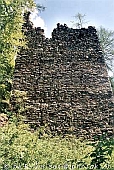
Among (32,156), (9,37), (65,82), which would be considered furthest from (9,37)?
(32,156)

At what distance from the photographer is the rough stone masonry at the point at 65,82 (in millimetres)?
12445

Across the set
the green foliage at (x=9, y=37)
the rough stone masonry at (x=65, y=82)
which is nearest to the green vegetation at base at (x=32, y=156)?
the rough stone masonry at (x=65, y=82)

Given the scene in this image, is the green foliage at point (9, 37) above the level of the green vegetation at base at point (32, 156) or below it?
above

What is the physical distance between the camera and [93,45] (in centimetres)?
1353

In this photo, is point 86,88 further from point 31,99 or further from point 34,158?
point 34,158

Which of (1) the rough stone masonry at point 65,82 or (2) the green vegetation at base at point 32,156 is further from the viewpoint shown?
(1) the rough stone masonry at point 65,82

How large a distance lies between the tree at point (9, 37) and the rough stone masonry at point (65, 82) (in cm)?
36

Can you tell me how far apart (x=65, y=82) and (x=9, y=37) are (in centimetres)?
242

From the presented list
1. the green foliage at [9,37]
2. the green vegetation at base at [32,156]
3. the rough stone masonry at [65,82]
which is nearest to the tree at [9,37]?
the green foliage at [9,37]

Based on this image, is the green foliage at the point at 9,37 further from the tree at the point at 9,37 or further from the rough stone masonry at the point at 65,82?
the rough stone masonry at the point at 65,82

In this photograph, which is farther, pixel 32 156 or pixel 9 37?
pixel 9 37

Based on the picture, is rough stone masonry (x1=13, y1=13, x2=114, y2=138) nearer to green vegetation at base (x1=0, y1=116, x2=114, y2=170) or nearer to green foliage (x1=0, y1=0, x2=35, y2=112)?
green foliage (x1=0, y1=0, x2=35, y2=112)

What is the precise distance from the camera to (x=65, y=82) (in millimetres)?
12906

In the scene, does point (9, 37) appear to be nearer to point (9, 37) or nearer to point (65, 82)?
point (9, 37)
